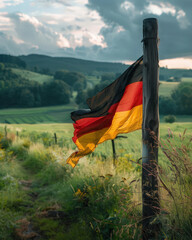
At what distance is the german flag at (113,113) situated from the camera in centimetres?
482

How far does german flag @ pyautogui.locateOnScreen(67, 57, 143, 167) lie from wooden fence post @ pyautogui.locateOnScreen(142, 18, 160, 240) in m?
0.44

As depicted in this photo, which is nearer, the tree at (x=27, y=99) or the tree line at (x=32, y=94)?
the tree at (x=27, y=99)

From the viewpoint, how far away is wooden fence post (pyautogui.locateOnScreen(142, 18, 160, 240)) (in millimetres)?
4172

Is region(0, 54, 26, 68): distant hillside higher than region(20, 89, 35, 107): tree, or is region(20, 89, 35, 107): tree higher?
region(0, 54, 26, 68): distant hillside

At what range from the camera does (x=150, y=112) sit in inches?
166

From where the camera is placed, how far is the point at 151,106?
13.8 ft

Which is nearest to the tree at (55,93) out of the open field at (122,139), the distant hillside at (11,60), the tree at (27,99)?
the tree at (27,99)

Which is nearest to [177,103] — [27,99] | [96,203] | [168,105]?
[168,105]

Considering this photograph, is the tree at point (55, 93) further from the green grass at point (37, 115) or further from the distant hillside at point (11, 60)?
the distant hillside at point (11, 60)

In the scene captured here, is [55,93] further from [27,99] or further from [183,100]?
[183,100]

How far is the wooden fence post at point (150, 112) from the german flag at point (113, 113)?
1.45 feet

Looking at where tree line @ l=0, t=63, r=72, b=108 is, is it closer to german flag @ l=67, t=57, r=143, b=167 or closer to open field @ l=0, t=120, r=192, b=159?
open field @ l=0, t=120, r=192, b=159

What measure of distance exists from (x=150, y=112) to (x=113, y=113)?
99 cm

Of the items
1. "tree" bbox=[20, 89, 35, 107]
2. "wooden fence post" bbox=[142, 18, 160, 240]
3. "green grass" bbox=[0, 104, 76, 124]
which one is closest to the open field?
"wooden fence post" bbox=[142, 18, 160, 240]
